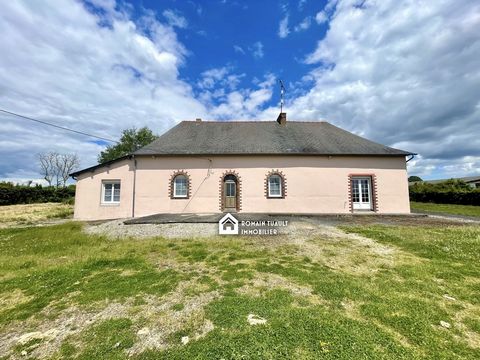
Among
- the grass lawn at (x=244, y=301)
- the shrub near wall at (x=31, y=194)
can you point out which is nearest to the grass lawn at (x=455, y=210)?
the grass lawn at (x=244, y=301)

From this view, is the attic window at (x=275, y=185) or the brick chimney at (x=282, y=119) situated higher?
the brick chimney at (x=282, y=119)

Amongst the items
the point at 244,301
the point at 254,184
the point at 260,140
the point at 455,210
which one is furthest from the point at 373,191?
the point at 244,301

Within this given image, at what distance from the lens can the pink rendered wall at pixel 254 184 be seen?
13.7 metres

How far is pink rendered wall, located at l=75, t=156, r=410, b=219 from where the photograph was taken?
13719 mm

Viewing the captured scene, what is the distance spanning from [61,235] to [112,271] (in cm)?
559

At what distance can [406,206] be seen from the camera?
13.9 m

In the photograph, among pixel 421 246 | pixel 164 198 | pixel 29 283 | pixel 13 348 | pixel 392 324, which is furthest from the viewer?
pixel 164 198

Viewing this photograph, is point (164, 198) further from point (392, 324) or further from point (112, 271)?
point (392, 324)

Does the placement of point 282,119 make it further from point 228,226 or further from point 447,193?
point 447,193

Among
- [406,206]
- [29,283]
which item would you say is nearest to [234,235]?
[29,283]

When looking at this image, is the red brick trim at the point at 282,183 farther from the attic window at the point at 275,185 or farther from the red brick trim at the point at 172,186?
the red brick trim at the point at 172,186

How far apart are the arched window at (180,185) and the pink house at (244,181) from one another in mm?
12

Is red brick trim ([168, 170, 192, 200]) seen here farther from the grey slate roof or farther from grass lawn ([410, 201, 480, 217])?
grass lawn ([410, 201, 480, 217])

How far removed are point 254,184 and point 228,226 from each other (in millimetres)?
5160
